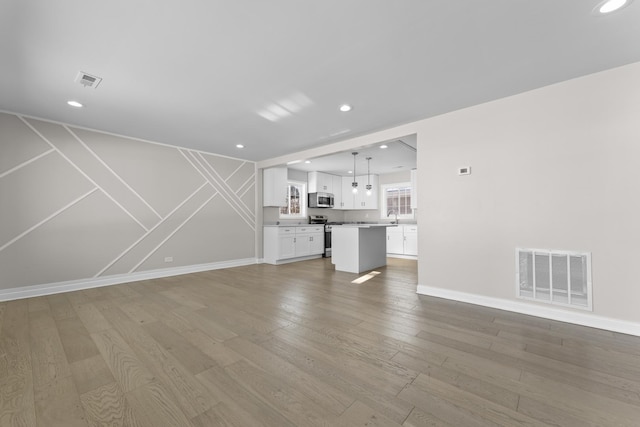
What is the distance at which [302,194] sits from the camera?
7.75 metres

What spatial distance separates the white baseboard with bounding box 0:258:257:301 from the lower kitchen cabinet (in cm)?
105

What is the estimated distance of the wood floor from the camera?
135 centimetres

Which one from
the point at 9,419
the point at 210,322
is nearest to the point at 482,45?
the point at 210,322

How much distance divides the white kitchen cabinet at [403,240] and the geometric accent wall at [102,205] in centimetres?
420

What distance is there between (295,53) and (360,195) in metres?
6.15

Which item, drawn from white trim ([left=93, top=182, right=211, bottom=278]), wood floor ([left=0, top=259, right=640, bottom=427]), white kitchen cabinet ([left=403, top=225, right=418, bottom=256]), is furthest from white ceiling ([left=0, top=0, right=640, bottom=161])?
white kitchen cabinet ([left=403, top=225, right=418, bottom=256])

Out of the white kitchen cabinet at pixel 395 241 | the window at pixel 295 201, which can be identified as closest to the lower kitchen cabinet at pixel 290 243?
the window at pixel 295 201

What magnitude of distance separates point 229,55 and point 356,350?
2705 mm

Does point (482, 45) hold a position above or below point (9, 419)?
above

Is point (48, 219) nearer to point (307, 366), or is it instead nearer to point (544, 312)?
point (307, 366)

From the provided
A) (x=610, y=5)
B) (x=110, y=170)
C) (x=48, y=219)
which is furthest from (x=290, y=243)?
(x=610, y=5)

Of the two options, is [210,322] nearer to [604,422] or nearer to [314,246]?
[604,422]

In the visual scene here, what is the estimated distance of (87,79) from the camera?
2.57 m

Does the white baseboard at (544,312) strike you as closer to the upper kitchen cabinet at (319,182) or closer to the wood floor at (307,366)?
the wood floor at (307,366)
